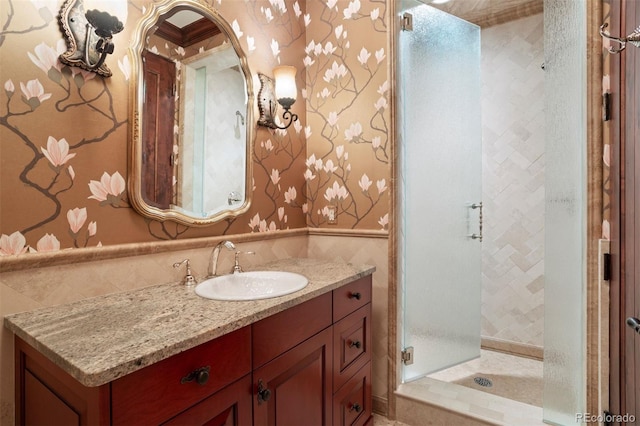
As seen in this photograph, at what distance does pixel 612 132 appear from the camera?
1.41 meters

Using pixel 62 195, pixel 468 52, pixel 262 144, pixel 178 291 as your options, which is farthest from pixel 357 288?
pixel 468 52

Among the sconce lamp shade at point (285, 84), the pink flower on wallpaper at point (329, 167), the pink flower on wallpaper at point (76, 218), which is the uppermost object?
the sconce lamp shade at point (285, 84)

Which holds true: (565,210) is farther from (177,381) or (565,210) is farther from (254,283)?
(177,381)

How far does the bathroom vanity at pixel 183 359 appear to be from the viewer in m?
0.74

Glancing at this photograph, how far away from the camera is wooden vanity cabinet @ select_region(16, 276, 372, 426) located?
76 cm

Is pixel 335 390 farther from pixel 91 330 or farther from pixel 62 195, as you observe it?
pixel 62 195

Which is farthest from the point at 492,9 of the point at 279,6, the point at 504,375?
the point at 504,375

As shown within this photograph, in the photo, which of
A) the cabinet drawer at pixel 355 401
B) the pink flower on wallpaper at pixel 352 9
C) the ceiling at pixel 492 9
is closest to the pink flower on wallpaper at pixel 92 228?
the cabinet drawer at pixel 355 401

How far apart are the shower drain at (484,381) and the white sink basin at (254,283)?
1.59m

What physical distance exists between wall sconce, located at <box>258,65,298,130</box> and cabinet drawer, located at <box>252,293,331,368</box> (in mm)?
1094

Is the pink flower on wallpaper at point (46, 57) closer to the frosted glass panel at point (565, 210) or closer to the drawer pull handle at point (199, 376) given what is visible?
the drawer pull handle at point (199, 376)

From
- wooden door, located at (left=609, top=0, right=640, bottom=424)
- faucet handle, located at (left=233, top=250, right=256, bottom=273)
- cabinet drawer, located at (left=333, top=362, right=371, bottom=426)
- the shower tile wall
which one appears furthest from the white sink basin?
the shower tile wall

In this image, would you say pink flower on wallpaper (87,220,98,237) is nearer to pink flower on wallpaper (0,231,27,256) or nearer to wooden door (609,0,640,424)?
pink flower on wallpaper (0,231,27,256)

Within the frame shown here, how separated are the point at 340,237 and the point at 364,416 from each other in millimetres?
1005
